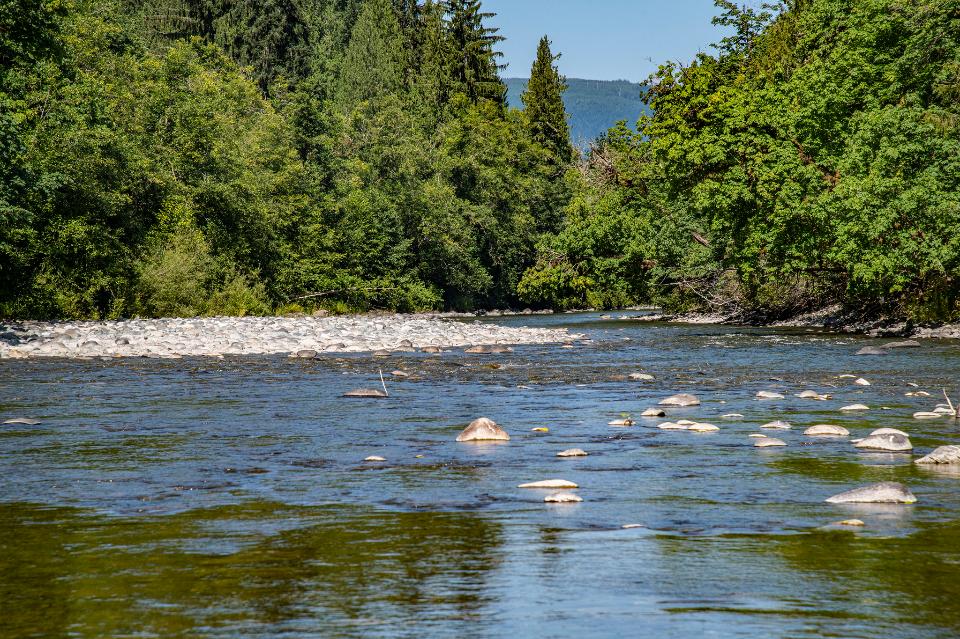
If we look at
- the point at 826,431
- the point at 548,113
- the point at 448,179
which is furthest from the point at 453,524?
the point at 548,113

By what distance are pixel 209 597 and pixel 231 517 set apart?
2.36 meters

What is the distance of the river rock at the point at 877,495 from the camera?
8.59 m

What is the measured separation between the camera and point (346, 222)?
64.1 meters

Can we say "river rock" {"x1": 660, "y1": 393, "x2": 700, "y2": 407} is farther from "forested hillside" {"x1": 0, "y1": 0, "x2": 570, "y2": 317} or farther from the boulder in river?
"forested hillside" {"x1": 0, "y1": 0, "x2": 570, "y2": 317}

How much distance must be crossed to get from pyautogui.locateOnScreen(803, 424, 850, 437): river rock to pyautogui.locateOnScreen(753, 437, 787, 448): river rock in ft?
2.60

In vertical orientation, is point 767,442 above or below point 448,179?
below

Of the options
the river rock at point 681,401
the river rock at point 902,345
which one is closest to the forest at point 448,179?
the river rock at point 902,345

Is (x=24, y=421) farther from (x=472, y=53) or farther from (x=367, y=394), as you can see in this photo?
(x=472, y=53)

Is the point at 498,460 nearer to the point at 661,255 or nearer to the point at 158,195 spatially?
the point at 158,195

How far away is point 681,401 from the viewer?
1638cm

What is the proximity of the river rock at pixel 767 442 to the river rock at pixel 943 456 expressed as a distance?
167 cm

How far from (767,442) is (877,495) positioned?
3.26m

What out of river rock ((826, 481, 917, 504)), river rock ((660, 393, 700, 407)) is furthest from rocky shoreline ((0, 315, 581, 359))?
river rock ((826, 481, 917, 504))

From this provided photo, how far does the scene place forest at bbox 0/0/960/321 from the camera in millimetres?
30297
